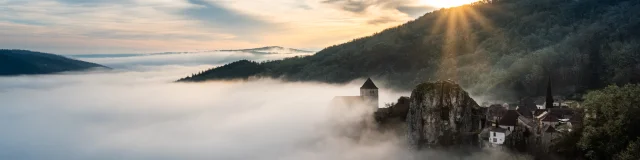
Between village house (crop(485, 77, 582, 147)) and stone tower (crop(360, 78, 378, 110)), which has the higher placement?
stone tower (crop(360, 78, 378, 110))

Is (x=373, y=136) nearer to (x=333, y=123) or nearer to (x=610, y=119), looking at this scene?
(x=333, y=123)

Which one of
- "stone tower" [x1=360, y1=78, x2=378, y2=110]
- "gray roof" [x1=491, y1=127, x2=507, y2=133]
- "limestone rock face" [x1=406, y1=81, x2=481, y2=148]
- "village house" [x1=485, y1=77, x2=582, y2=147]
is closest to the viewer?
"village house" [x1=485, y1=77, x2=582, y2=147]

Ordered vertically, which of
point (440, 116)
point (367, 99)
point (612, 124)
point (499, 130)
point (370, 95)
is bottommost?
point (499, 130)

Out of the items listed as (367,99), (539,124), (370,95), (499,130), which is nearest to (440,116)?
(499,130)

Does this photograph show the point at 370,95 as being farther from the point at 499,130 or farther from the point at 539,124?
the point at 539,124

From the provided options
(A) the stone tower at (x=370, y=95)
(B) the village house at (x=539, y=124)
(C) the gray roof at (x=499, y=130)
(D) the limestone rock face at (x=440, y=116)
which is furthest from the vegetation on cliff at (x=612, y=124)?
(A) the stone tower at (x=370, y=95)

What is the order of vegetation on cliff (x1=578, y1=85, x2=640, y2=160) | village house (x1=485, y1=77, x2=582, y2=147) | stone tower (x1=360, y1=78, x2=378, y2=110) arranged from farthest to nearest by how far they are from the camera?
stone tower (x1=360, y1=78, x2=378, y2=110), village house (x1=485, y1=77, x2=582, y2=147), vegetation on cliff (x1=578, y1=85, x2=640, y2=160)

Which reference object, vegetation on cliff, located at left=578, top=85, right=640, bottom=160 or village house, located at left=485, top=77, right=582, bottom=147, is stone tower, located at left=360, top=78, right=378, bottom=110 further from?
vegetation on cliff, located at left=578, top=85, right=640, bottom=160

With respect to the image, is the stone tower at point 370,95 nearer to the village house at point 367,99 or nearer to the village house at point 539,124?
the village house at point 367,99

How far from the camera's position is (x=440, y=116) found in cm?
7650

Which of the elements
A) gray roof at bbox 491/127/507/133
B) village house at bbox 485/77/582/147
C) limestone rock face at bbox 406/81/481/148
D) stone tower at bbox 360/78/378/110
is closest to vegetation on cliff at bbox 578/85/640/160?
village house at bbox 485/77/582/147

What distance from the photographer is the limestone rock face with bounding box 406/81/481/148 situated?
75.4 m

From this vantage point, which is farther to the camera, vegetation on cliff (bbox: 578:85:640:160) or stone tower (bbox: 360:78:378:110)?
stone tower (bbox: 360:78:378:110)

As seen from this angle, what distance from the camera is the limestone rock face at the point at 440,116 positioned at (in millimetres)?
75438
